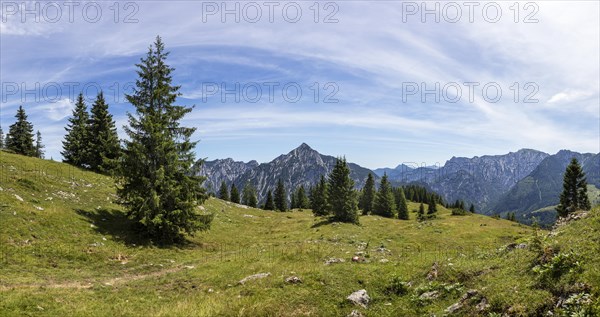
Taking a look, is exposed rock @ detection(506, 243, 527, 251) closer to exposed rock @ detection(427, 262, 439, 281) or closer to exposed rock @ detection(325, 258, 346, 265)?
exposed rock @ detection(427, 262, 439, 281)

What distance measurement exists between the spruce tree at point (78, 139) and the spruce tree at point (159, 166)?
31.5 meters

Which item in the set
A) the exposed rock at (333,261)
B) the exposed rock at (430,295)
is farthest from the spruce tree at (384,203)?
the exposed rock at (430,295)

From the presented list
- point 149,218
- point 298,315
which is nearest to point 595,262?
point 298,315

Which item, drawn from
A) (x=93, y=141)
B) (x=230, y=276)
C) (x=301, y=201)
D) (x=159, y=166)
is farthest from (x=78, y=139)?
(x=301, y=201)

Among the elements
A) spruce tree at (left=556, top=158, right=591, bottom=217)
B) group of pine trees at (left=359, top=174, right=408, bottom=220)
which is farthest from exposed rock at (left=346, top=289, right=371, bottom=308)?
spruce tree at (left=556, top=158, right=591, bottom=217)

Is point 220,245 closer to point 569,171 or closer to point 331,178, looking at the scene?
point 331,178

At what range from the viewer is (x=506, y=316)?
990 cm

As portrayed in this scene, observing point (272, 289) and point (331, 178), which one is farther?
point (331, 178)

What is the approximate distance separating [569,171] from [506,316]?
85.9 m

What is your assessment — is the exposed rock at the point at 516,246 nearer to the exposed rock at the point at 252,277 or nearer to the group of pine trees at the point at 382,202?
the exposed rock at the point at 252,277

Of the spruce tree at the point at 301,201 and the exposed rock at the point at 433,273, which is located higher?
the exposed rock at the point at 433,273

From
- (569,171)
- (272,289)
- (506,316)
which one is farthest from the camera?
(569,171)

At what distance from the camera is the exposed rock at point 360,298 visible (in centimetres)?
1395

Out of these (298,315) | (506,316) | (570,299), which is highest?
(570,299)
